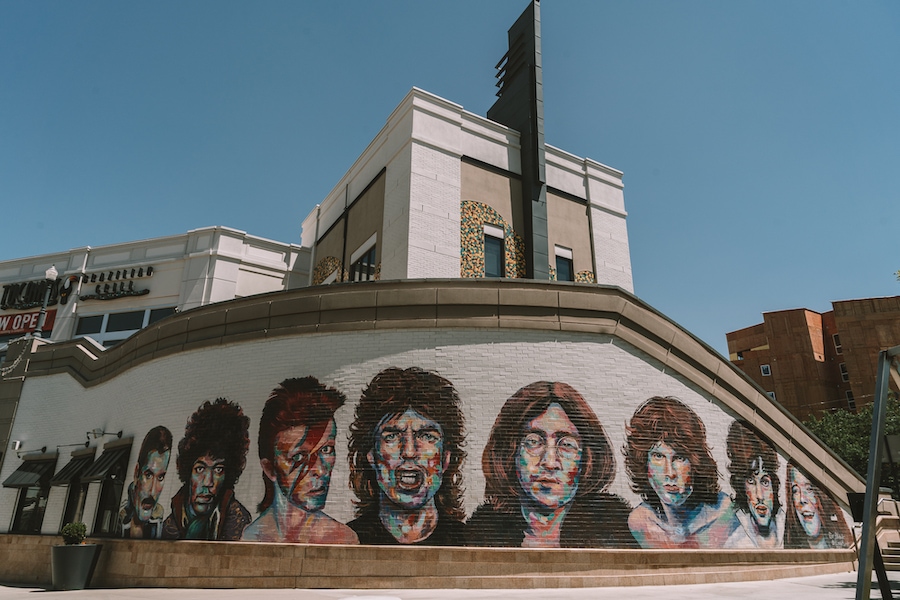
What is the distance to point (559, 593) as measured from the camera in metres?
12.0

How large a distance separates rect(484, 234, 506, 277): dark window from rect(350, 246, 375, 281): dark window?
4280 millimetres

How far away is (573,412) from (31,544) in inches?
657

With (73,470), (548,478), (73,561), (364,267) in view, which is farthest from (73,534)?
(364,267)

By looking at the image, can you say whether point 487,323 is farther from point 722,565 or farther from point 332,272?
point 332,272

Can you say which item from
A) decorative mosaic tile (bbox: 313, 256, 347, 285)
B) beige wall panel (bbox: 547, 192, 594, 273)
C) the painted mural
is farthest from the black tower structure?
the painted mural

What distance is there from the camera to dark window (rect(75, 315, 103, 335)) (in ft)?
96.2

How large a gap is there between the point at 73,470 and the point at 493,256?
1561 cm

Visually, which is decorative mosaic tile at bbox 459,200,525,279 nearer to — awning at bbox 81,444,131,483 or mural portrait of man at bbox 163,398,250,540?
A: mural portrait of man at bbox 163,398,250,540

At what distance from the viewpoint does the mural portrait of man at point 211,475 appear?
14062 millimetres

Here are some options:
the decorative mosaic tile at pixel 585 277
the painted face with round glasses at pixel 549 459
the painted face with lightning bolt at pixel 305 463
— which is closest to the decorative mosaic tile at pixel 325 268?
the decorative mosaic tile at pixel 585 277

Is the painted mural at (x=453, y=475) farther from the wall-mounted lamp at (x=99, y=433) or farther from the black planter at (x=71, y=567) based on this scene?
the wall-mounted lamp at (x=99, y=433)

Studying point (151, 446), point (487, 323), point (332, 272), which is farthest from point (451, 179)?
point (151, 446)

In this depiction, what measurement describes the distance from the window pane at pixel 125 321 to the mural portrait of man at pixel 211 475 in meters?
15.5

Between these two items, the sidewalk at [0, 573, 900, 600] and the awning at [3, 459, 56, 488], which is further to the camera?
the awning at [3, 459, 56, 488]
